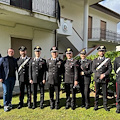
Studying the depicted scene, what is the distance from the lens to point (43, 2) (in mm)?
6992

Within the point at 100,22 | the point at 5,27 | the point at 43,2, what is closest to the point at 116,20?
the point at 100,22

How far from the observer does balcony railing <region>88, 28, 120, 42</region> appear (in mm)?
14553

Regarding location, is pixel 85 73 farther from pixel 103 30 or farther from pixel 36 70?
pixel 103 30

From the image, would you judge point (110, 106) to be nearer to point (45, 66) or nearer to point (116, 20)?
point (45, 66)

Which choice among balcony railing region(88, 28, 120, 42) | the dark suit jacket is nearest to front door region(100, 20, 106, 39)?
balcony railing region(88, 28, 120, 42)

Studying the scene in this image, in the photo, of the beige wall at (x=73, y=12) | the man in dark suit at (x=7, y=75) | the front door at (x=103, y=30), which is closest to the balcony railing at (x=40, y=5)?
the man in dark suit at (x=7, y=75)

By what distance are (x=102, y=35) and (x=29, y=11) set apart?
456 inches

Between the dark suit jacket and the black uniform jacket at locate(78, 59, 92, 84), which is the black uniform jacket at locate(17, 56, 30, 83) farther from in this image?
the black uniform jacket at locate(78, 59, 92, 84)

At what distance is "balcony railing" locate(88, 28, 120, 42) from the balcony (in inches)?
315

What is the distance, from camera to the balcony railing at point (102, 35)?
14.6 metres

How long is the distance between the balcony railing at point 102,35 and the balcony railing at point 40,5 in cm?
783

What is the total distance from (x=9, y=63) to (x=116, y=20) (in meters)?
17.3

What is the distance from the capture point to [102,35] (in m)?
15.5

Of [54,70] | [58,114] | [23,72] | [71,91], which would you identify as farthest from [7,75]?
[71,91]
